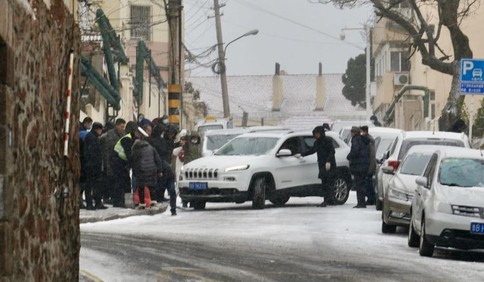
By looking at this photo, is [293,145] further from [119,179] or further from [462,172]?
[462,172]

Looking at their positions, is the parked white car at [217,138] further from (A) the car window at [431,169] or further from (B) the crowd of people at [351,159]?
(A) the car window at [431,169]

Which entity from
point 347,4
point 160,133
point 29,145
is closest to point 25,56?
point 29,145

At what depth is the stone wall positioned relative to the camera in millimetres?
9734

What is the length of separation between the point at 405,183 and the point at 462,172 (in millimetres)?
3575

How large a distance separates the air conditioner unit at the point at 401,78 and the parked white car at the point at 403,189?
184ft

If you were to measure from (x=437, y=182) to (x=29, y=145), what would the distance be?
32.7 feet

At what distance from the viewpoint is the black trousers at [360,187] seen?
30969 mm

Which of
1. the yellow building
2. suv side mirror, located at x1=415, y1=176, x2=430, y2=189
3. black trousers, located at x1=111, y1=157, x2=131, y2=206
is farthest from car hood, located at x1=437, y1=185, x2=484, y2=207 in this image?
the yellow building

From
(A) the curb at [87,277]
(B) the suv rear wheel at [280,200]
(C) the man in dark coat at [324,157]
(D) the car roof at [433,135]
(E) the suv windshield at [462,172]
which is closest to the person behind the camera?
(A) the curb at [87,277]

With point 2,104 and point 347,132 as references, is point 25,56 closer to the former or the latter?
point 2,104

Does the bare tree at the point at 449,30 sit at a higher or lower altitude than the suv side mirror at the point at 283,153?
higher

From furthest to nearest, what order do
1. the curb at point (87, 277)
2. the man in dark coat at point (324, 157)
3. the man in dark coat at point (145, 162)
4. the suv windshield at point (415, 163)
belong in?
the man in dark coat at point (324, 157) < the man in dark coat at point (145, 162) < the suv windshield at point (415, 163) < the curb at point (87, 277)

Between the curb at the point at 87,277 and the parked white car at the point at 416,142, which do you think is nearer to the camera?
the curb at the point at 87,277

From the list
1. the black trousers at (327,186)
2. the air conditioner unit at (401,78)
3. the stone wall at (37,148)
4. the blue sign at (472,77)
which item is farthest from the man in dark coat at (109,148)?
the air conditioner unit at (401,78)
